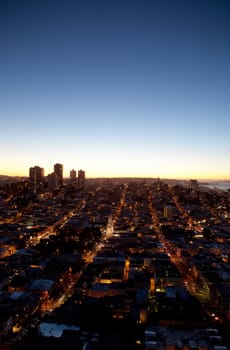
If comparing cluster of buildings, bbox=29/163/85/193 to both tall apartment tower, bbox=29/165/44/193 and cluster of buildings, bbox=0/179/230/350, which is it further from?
cluster of buildings, bbox=0/179/230/350

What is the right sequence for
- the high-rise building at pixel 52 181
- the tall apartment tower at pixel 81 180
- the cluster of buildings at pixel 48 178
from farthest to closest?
→ 1. the tall apartment tower at pixel 81 180
2. the high-rise building at pixel 52 181
3. the cluster of buildings at pixel 48 178

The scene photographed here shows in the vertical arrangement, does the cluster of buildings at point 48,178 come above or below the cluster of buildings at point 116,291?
above

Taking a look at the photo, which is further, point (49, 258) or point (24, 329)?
point (49, 258)

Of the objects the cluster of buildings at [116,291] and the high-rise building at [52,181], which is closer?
the cluster of buildings at [116,291]

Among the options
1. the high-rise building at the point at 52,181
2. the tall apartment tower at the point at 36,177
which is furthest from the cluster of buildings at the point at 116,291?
the high-rise building at the point at 52,181

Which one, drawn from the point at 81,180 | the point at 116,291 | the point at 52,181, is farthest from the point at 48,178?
the point at 116,291

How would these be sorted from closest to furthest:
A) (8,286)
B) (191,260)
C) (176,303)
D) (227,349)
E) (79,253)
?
1. (227,349)
2. (176,303)
3. (8,286)
4. (191,260)
5. (79,253)

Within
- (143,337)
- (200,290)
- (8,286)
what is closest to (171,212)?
(200,290)

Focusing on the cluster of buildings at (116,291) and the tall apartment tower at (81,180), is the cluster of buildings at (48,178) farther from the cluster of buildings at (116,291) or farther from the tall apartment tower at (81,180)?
the cluster of buildings at (116,291)

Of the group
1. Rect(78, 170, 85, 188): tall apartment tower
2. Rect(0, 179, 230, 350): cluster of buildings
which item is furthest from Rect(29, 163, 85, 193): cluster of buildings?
Rect(0, 179, 230, 350): cluster of buildings

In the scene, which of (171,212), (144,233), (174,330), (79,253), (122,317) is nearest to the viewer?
(174,330)

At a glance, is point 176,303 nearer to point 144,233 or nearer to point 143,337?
point 143,337
